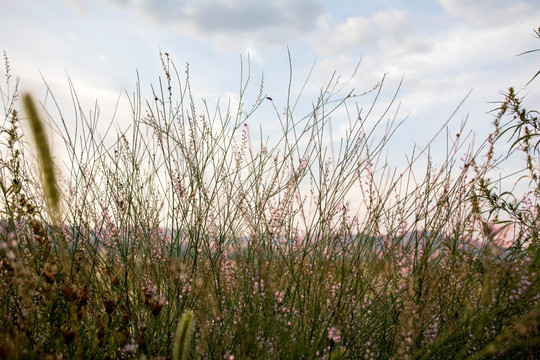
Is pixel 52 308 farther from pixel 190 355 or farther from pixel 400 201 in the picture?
pixel 400 201

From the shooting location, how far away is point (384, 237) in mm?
2518

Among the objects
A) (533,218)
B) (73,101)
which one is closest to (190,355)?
(73,101)

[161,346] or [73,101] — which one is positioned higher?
[73,101]

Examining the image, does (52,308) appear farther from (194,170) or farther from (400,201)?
(400,201)

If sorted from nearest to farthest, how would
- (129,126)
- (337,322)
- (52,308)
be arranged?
(337,322) → (52,308) → (129,126)

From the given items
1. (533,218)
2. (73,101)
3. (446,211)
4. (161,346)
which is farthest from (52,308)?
(533,218)

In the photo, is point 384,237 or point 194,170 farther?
point 384,237

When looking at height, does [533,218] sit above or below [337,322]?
above

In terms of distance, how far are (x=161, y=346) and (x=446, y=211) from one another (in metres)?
1.56

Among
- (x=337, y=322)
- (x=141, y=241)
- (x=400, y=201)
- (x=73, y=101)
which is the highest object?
(x=73, y=101)

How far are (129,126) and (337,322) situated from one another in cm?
162

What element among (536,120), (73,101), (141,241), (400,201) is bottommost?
(141,241)

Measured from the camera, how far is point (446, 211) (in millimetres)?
2377

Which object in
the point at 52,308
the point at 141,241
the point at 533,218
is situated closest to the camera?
the point at 52,308
